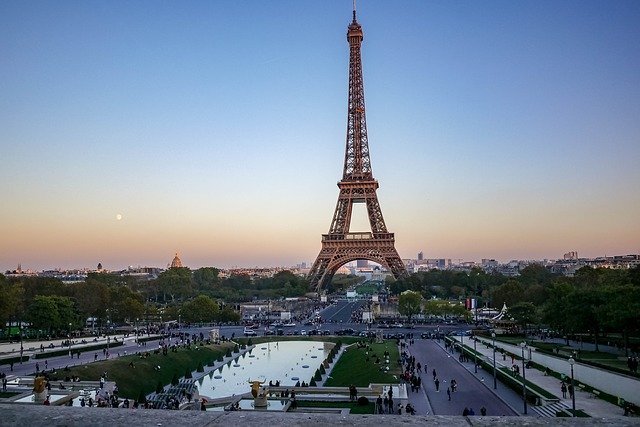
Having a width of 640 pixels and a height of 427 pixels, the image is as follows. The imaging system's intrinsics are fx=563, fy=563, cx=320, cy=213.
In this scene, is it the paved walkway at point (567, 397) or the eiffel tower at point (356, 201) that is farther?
the eiffel tower at point (356, 201)

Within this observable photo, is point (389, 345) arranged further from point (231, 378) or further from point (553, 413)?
point (553, 413)

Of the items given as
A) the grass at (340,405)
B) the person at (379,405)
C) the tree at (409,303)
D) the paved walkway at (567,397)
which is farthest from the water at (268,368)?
the tree at (409,303)

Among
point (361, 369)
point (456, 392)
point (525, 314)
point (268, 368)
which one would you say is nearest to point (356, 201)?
point (525, 314)

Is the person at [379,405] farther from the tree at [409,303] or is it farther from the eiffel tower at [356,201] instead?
the eiffel tower at [356,201]

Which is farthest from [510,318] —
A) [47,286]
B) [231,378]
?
[47,286]

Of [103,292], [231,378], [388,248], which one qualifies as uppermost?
[388,248]

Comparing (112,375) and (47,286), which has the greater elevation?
(47,286)
